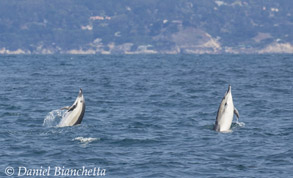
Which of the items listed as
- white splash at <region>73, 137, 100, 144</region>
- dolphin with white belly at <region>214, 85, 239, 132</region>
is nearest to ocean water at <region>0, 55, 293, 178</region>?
white splash at <region>73, 137, 100, 144</region>

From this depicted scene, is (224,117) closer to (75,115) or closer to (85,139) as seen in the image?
(85,139)

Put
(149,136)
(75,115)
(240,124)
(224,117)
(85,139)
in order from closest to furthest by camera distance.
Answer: (85,139) → (149,136) → (224,117) → (75,115) → (240,124)

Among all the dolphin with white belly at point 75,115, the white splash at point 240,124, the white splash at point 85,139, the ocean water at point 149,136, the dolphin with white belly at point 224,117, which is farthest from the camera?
the white splash at point 240,124

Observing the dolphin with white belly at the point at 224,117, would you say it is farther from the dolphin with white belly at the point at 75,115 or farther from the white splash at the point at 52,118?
the white splash at the point at 52,118

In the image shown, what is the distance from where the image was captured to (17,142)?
82.9 feet

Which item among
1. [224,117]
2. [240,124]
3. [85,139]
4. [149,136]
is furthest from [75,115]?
[240,124]

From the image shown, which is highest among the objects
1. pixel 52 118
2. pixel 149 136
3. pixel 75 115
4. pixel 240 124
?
pixel 240 124

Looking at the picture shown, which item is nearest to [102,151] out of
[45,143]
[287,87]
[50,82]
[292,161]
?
[45,143]

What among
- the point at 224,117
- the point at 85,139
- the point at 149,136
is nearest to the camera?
the point at 85,139

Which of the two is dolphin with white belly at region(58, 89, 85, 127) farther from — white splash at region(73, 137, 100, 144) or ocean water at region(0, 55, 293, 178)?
white splash at region(73, 137, 100, 144)

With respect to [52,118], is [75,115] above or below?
above

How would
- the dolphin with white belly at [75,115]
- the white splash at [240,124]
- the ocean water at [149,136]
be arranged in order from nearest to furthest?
the ocean water at [149,136], the dolphin with white belly at [75,115], the white splash at [240,124]

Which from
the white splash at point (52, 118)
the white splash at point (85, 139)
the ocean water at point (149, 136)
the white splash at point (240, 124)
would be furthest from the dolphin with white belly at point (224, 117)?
the white splash at point (52, 118)

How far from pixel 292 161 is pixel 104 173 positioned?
21.1 feet
